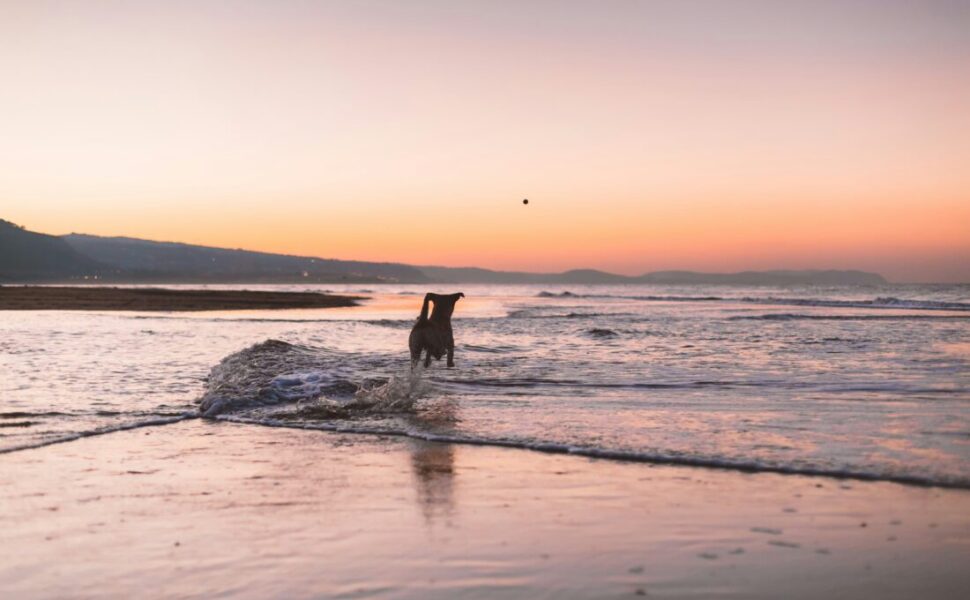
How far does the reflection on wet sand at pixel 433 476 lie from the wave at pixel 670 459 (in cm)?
39

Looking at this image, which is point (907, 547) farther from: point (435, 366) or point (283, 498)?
point (435, 366)

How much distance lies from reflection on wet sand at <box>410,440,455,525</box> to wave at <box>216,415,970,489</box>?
0.39m

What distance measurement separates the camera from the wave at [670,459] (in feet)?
20.1

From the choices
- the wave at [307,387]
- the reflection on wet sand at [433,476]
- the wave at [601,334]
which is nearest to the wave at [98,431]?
the wave at [307,387]

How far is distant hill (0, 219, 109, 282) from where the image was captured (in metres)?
175

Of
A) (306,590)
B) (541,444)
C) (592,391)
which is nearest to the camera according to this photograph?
(306,590)

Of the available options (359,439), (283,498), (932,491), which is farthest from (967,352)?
(283,498)

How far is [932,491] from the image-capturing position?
581cm

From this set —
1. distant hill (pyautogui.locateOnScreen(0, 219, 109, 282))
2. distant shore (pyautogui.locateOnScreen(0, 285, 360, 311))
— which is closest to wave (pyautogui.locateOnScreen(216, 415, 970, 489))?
distant shore (pyautogui.locateOnScreen(0, 285, 360, 311))

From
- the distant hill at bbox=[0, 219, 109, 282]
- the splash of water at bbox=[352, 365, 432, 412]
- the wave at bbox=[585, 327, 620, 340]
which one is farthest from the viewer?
the distant hill at bbox=[0, 219, 109, 282]

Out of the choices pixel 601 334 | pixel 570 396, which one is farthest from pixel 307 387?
pixel 601 334

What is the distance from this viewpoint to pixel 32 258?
185 m

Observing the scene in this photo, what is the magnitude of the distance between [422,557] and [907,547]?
9.20 ft

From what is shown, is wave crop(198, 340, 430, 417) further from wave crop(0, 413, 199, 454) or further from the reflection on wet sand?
the reflection on wet sand
